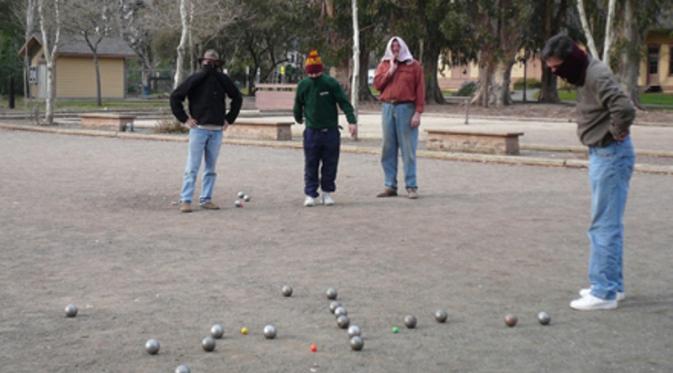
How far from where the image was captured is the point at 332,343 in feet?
19.7

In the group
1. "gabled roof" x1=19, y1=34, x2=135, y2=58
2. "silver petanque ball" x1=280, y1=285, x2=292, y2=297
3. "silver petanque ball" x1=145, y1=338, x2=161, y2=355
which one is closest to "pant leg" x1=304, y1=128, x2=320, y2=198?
"silver petanque ball" x1=280, y1=285, x2=292, y2=297

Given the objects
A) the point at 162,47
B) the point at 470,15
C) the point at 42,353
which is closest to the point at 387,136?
the point at 42,353

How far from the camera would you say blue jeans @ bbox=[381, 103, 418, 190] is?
12812 mm

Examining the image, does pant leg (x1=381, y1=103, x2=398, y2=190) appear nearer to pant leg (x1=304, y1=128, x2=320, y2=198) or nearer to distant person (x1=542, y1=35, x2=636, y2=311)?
pant leg (x1=304, y1=128, x2=320, y2=198)

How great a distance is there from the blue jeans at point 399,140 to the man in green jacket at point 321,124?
0.70 m

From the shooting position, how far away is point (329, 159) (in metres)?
12.4

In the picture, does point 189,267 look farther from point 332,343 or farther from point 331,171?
point 331,171

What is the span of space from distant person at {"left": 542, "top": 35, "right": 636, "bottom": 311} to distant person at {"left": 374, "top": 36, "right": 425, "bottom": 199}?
19.2 ft

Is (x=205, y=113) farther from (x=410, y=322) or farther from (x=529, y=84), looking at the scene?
(x=529, y=84)

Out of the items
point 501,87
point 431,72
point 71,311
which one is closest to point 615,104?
point 71,311

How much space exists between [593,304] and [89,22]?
156 ft

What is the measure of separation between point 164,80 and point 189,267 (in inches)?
2546

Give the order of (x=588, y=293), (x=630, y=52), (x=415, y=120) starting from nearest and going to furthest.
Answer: (x=588, y=293)
(x=415, y=120)
(x=630, y=52)

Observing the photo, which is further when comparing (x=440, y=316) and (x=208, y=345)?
(x=440, y=316)
